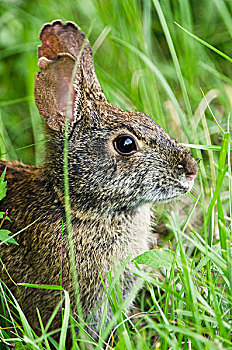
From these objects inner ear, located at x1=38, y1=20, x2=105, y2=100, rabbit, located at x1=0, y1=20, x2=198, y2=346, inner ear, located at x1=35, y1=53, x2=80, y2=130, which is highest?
inner ear, located at x1=38, y1=20, x2=105, y2=100

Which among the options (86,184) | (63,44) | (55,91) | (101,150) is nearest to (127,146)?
(101,150)

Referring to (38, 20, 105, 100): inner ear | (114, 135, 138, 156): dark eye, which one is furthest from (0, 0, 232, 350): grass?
(114, 135, 138, 156): dark eye

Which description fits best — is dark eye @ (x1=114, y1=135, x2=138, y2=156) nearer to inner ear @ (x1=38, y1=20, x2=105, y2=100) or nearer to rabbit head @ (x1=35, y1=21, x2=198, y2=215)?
rabbit head @ (x1=35, y1=21, x2=198, y2=215)

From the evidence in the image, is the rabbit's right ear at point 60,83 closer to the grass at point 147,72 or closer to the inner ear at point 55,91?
the inner ear at point 55,91

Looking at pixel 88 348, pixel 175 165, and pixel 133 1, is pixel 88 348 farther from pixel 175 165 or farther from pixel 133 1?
pixel 133 1

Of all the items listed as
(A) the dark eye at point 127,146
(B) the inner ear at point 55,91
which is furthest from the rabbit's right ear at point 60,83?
(A) the dark eye at point 127,146

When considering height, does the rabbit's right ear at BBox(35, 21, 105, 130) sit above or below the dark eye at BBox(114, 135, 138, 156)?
above

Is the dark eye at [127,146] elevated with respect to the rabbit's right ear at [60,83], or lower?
lower

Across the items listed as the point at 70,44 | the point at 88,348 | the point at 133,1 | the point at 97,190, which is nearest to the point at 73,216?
the point at 97,190

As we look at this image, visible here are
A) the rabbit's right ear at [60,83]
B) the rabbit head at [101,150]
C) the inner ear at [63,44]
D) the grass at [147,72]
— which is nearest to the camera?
the rabbit head at [101,150]
